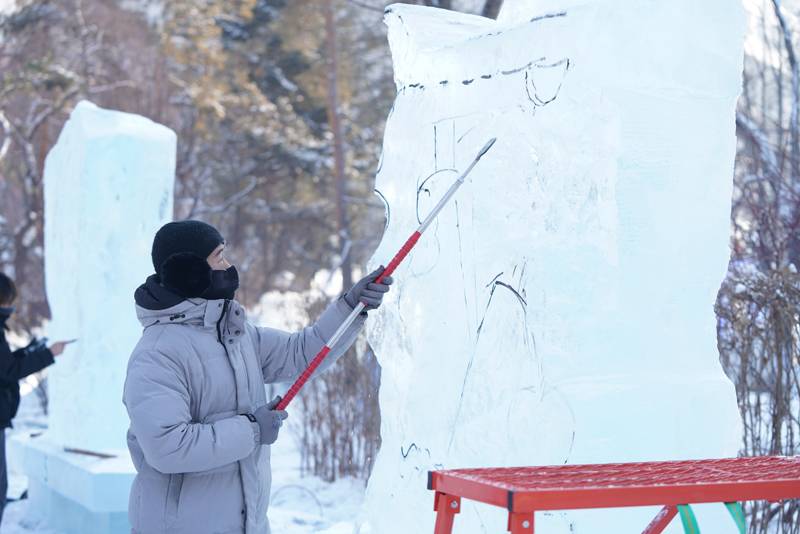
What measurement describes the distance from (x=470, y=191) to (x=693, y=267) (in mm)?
675

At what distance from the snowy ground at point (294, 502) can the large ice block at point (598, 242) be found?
7.91 ft

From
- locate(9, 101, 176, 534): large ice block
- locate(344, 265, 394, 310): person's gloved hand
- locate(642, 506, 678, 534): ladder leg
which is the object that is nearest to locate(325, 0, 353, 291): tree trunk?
locate(9, 101, 176, 534): large ice block

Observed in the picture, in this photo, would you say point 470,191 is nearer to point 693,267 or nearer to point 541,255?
point 541,255

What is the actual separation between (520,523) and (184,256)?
111cm

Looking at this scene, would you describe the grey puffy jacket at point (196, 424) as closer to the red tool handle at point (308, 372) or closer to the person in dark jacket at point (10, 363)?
the red tool handle at point (308, 372)

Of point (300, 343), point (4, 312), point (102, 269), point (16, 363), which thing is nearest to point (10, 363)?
point (16, 363)

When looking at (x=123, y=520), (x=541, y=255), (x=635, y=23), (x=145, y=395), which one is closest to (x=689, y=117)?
(x=635, y=23)

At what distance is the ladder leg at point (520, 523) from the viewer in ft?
5.90

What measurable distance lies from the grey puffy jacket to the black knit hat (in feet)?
0.16

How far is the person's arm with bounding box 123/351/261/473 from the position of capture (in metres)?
2.31

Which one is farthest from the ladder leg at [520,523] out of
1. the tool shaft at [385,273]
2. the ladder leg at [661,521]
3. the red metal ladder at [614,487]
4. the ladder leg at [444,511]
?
the tool shaft at [385,273]

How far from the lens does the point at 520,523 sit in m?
1.82

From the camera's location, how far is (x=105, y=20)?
16.7 meters

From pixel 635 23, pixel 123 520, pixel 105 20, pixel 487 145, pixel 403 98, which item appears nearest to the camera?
pixel 635 23
